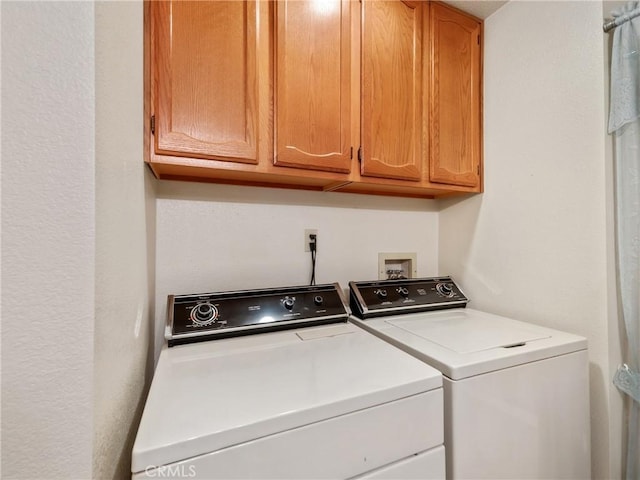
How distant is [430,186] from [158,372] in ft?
4.37

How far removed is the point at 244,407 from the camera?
577 mm

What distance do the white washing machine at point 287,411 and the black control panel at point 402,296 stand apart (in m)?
0.33

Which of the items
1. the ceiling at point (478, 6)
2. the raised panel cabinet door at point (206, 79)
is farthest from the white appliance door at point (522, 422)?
the ceiling at point (478, 6)

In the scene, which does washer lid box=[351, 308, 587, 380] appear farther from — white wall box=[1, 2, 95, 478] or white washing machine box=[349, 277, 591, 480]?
white wall box=[1, 2, 95, 478]

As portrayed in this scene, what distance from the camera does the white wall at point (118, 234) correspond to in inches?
17.9

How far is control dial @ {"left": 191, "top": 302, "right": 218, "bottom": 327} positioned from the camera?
997mm

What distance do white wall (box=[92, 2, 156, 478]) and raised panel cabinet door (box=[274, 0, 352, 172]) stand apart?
0.47 meters

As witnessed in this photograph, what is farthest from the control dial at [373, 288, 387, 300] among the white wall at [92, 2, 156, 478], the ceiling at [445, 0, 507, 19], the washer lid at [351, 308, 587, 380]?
the ceiling at [445, 0, 507, 19]

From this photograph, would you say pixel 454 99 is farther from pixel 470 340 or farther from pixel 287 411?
pixel 287 411

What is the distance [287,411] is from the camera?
22.2 inches

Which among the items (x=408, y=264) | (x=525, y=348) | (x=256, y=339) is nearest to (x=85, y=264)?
(x=256, y=339)

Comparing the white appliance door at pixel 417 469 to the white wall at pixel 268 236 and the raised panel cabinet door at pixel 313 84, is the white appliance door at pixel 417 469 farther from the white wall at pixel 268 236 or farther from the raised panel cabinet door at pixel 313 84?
the raised panel cabinet door at pixel 313 84
